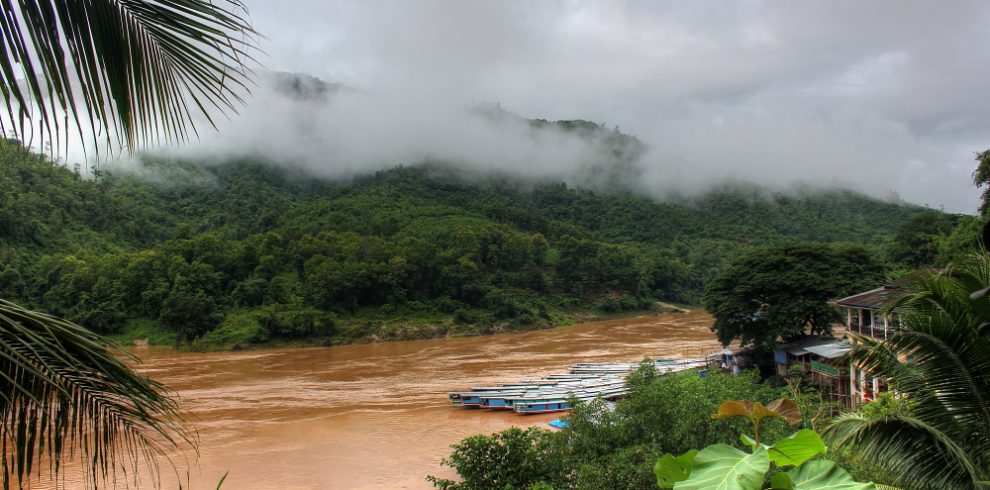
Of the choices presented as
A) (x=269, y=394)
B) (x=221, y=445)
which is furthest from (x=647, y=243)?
(x=221, y=445)

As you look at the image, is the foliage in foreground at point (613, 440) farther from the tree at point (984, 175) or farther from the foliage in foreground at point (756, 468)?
the tree at point (984, 175)

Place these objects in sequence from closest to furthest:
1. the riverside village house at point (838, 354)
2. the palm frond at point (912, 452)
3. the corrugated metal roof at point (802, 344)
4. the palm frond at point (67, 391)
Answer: the palm frond at point (67, 391), the palm frond at point (912, 452), the riverside village house at point (838, 354), the corrugated metal roof at point (802, 344)

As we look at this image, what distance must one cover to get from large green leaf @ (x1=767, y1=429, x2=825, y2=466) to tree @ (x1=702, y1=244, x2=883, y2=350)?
24215mm

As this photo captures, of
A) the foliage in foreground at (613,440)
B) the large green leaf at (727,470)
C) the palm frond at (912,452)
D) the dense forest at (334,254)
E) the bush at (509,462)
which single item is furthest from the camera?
the dense forest at (334,254)

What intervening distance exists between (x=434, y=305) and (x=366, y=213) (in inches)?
820

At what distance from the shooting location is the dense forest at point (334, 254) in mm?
39000

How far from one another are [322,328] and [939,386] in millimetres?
40193

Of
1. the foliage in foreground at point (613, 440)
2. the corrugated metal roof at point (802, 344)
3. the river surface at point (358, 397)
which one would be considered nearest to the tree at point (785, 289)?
the corrugated metal roof at point (802, 344)

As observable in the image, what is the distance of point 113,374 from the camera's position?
179cm

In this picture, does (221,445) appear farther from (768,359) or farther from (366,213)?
(366,213)

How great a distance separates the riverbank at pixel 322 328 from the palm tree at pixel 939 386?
1547 inches

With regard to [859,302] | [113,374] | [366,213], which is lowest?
[859,302]

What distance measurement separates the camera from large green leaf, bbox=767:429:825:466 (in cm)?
169

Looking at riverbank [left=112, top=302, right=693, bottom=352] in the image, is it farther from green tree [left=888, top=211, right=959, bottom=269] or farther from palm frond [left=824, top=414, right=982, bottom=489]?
palm frond [left=824, top=414, right=982, bottom=489]
